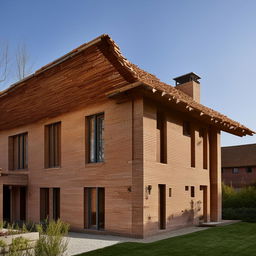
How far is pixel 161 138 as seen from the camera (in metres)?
12.9

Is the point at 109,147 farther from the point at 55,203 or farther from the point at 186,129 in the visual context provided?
the point at 55,203

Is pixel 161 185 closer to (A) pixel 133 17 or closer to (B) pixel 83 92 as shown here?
(B) pixel 83 92

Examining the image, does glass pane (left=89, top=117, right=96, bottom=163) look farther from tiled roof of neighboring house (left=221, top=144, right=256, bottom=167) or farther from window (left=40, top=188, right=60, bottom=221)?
tiled roof of neighboring house (left=221, top=144, right=256, bottom=167)

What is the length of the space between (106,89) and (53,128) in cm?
487

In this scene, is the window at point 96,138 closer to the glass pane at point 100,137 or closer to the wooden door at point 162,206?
the glass pane at point 100,137

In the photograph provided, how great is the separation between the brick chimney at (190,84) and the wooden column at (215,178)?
2.61 metres

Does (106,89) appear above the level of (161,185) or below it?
above

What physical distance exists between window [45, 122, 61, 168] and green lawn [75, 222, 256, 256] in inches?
281

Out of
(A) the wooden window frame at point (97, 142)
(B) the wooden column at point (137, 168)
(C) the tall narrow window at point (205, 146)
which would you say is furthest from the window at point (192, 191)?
(A) the wooden window frame at point (97, 142)

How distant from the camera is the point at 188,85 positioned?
18297 mm

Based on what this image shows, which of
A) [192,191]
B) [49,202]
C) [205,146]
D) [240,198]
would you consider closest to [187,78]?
[205,146]

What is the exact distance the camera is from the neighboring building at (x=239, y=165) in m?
33.6

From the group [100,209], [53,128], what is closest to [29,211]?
[53,128]

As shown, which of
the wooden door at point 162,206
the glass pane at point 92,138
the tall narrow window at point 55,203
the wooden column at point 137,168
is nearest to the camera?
the wooden column at point 137,168
